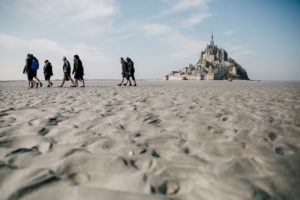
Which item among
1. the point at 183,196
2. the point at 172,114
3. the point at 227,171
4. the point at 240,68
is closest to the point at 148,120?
the point at 172,114

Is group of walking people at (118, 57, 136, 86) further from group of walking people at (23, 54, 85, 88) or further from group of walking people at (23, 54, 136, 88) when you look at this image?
group of walking people at (23, 54, 85, 88)

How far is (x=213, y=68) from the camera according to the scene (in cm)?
13350

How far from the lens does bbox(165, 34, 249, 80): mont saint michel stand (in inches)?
4833

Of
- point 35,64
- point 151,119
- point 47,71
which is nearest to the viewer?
point 151,119

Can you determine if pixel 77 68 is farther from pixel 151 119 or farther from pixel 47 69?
pixel 151 119

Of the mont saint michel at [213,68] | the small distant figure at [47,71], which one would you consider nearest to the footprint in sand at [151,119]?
the small distant figure at [47,71]

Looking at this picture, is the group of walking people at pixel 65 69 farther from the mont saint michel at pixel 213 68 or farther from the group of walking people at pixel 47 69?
the mont saint michel at pixel 213 68

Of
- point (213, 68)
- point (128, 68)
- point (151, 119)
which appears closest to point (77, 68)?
point (128, 68)

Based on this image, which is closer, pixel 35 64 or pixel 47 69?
pixel 35 64

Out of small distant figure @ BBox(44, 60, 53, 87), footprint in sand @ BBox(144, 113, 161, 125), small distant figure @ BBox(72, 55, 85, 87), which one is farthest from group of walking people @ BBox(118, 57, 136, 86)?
footprint in sand @ BBox(144, 113, 161, 125)

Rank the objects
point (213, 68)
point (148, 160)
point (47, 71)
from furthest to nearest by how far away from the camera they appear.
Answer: point (213, 68) < point (47, 71) < point (148, 160)

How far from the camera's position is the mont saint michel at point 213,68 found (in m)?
123

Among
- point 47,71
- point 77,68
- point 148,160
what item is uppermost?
point 77,68

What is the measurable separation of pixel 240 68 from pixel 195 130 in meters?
162
